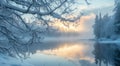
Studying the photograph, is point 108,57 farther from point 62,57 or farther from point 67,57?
point 62,57

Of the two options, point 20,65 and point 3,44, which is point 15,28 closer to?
point 3,44

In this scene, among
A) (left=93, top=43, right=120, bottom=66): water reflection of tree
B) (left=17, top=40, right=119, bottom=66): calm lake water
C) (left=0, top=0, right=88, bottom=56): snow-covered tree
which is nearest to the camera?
(left=0, top=0, right=88, bottom=56): snow-covered tree

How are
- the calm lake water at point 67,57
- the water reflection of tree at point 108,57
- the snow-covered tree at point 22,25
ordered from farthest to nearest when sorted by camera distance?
1. the water reflection of tree at point 108,57
2. the calm lake water at point 67,57
3. the snow-covered tree at point 22,25

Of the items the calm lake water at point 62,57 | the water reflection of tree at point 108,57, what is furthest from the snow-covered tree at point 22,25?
the water reflection of tree at point 108,57

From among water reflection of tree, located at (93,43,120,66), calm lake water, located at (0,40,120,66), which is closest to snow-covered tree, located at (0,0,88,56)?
calm lake water, located at (0,40,120,66)

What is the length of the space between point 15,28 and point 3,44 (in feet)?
2.35

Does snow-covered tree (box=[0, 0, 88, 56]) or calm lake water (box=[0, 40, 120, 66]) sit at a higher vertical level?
snow-covered tree (box=[0, 0, 88, 56])

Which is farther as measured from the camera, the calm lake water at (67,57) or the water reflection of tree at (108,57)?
the water reflection of tree at (108,57)

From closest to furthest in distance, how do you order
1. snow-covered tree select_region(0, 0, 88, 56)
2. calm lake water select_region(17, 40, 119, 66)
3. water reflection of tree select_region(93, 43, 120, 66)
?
snow-covered tree select_region(0, 0, 88, 56)
calm lake water select_region(17, 40, 119, 66)
water reflection of tree select_region(93, 43, 120, 66)

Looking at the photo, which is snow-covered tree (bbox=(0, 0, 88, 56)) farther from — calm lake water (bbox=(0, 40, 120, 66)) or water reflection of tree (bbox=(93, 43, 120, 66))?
water reflection of tree (bbox=(93, 43, 120, 66))

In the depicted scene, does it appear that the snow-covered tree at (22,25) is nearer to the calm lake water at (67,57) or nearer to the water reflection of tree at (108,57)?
the calm lake water at (67,57)

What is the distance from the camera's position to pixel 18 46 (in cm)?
788

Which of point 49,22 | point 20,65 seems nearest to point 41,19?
point 49,22

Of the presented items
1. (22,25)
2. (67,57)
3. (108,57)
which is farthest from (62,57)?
(22,25)
